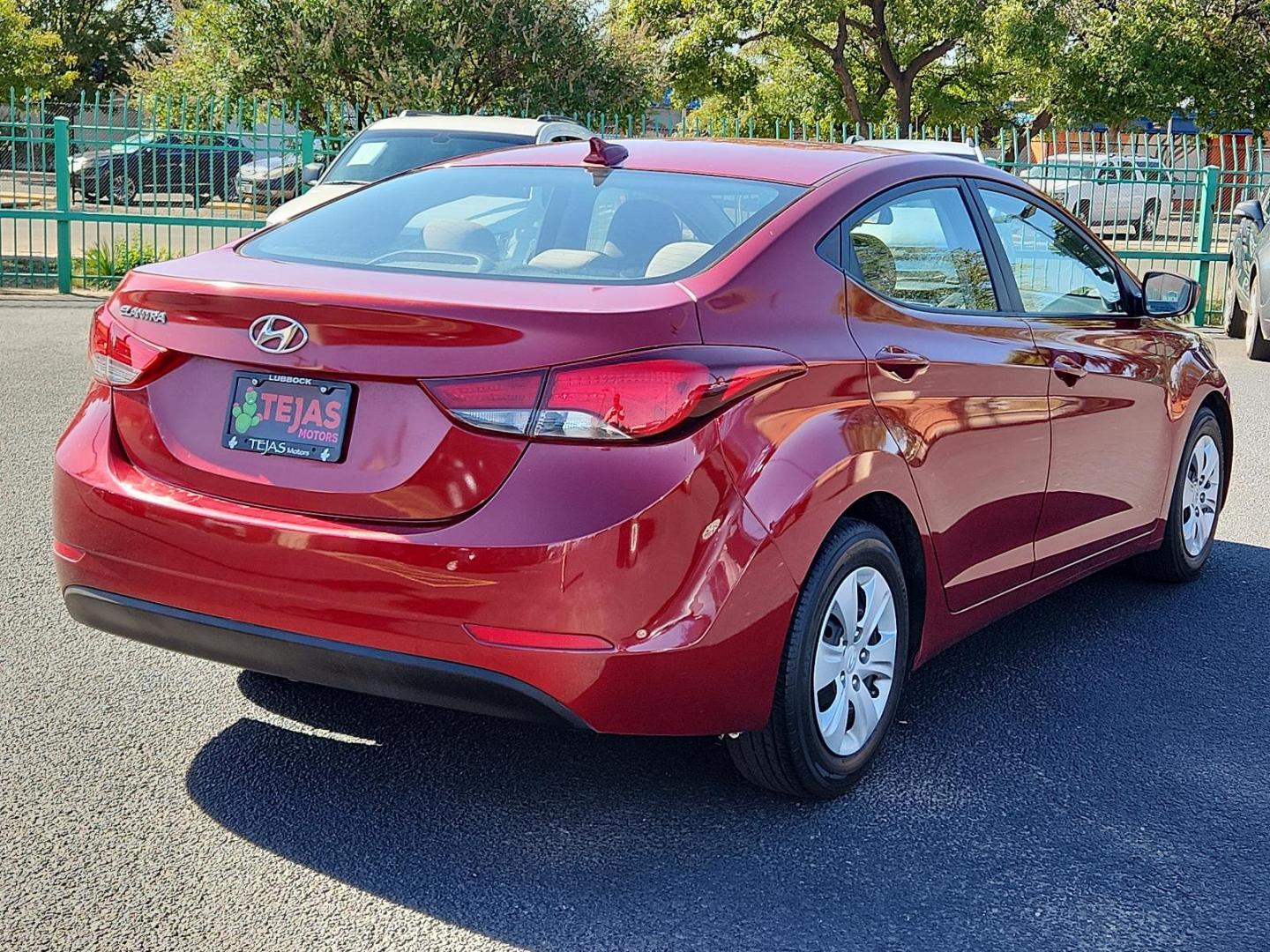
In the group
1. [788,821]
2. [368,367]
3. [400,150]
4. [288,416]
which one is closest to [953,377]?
[788,821]

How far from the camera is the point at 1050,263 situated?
4910 millimetres

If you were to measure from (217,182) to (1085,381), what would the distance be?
1263 cm

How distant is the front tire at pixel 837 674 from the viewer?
11.4ft

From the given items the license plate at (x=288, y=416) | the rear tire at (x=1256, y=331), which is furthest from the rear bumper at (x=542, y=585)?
the rear tire at (x=1256, y=331)

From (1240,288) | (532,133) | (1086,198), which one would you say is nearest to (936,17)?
(1086,198)

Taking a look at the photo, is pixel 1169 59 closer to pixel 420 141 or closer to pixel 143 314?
pixel 420 141

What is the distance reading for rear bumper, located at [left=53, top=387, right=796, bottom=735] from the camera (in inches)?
121

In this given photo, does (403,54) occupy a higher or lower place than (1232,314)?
higher

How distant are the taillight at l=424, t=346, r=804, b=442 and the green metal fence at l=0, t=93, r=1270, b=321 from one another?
41.0 ft

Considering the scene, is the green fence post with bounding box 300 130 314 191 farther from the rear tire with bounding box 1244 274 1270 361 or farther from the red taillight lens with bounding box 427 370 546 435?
the red taillight lens with bounding box 427 370 546 435

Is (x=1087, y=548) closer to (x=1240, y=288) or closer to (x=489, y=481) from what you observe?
(x=489, y=481)

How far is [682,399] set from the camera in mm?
3119

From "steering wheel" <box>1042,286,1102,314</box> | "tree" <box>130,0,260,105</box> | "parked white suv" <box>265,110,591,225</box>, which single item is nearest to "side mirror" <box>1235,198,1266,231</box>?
"parked white suv" <box>265,110,591,225</box>

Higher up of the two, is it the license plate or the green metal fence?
the green metal fence
